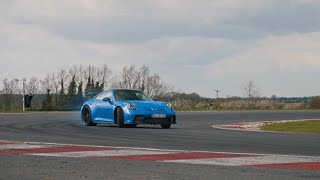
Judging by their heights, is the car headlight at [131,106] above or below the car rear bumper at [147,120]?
above

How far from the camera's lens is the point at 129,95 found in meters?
20.4

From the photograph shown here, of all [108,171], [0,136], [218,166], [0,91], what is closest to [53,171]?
[108,171]

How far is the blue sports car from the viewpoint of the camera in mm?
19203

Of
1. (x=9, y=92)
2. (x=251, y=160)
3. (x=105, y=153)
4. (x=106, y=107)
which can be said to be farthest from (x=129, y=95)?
(x=9, y=92)

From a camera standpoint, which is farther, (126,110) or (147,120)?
(126,110)

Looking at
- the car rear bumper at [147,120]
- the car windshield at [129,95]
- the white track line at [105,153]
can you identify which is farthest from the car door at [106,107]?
the white track line at [105,153]

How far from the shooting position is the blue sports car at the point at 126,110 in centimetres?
1920

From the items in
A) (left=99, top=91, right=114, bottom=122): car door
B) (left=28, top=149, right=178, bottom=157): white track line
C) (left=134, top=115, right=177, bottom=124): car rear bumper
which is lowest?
(left=28, top=149, right=178, bottom=157): white track line

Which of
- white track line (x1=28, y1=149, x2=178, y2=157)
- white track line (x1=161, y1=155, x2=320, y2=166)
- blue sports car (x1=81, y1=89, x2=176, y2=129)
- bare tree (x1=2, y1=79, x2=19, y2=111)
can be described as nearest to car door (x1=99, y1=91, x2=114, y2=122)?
blue sports car (x1=81, y1=89, x2=176, y2=129)

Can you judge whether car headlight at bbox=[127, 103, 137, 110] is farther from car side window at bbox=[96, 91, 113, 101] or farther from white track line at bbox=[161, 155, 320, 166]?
white track line at bbox=[161, 155, 320, 166]

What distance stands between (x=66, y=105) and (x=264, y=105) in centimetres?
2831

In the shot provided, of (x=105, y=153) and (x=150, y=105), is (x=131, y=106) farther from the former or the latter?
(x=105, y=153)

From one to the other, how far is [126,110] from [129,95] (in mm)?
1131

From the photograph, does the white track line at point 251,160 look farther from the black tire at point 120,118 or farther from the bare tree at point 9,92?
the bare tree at point 9,92
